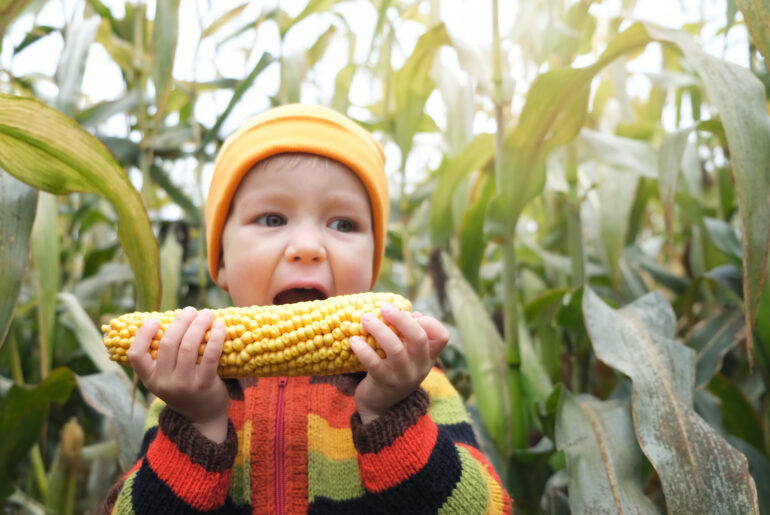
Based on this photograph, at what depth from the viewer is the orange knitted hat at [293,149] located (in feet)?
3.11

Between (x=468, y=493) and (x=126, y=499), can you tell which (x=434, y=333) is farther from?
(x=126, y=499)

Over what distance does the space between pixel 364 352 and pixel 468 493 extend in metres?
0.28

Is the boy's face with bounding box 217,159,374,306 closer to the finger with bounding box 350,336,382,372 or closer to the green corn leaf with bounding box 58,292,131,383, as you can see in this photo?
the finger with bounding box 350,336,382,372

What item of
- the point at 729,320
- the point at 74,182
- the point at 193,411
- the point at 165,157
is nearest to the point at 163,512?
the point at 193,411

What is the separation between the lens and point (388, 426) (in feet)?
2.47

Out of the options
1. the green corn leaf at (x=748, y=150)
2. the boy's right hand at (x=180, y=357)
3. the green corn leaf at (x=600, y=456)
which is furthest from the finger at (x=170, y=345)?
the green corn leaf at (x=748, y=150)

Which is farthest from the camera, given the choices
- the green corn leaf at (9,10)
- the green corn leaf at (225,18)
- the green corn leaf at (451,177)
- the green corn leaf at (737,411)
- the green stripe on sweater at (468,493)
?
the green corn leaf at (225,18)

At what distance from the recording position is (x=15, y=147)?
2.77ft

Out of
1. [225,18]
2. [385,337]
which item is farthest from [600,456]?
[225,18]

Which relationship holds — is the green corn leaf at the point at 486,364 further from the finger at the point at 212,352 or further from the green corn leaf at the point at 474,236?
the finger at the point at 212,352

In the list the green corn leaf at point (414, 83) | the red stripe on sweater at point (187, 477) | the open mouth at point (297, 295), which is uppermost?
the green corn leaf at point (414, 83)

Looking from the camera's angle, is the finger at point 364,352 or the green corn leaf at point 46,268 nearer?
the finger at point 364,352

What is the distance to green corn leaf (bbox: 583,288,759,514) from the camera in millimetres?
758

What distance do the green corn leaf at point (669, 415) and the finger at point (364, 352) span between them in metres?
0.41
